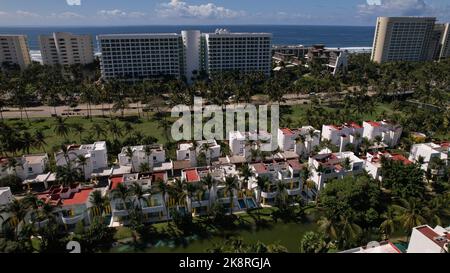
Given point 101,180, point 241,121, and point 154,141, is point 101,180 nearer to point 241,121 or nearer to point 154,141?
point 154,141

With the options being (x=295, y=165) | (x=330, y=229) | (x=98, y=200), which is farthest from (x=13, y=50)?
(x=330, y=229)

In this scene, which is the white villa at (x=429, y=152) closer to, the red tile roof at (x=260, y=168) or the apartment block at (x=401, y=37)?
the red tile roof at (x=260, y=168)

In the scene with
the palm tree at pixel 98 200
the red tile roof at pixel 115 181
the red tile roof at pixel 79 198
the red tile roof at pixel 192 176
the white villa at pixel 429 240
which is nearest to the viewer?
the white villa at pixel 429 240

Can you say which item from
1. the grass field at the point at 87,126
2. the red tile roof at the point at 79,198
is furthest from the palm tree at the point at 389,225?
the grass field at the point at 87,126

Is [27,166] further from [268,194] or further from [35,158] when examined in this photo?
[268,194]

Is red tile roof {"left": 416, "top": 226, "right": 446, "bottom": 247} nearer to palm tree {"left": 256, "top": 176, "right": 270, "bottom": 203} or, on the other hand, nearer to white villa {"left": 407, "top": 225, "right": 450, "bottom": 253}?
white villa {"left": 407, "top": 225, "right": 450, "bottom": 253}

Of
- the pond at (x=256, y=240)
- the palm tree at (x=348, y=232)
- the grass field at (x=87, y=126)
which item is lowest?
the pond at (x=256, y=240)

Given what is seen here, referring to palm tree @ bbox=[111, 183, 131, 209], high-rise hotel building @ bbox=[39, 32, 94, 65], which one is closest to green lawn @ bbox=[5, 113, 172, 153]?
palm tree @ bbox=[111, 183, 131, 209]
